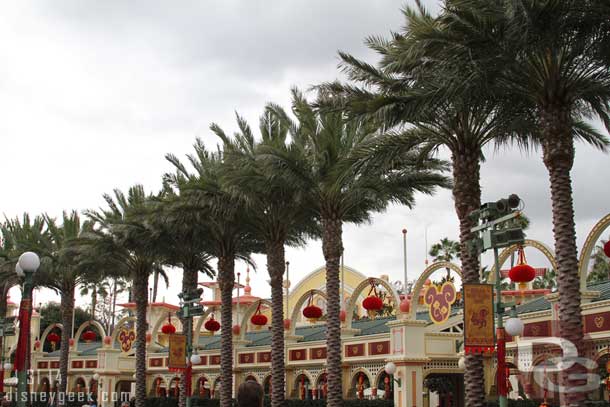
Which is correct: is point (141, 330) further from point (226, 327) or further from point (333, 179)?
point (333, 179)

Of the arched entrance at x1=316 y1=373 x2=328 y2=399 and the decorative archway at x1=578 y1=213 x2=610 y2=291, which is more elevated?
Result: the decorative archway at x1=578 y1=213 x2=610 y2=291

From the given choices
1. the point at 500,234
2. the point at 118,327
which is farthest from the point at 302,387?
the point at 500,234

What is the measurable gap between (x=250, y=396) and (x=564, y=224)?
35.6 ft

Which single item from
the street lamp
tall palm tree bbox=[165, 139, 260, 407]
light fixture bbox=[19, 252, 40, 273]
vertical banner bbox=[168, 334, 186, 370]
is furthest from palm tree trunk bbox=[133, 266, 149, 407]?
light fixture bbox=[19, 252, 40, 273]

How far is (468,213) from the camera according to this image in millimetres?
18266

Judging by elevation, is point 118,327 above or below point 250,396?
above

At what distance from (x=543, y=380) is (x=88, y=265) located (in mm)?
23777

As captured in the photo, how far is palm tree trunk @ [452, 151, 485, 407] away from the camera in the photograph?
57.8 feet

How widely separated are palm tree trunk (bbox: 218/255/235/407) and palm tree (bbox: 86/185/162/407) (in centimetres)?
380

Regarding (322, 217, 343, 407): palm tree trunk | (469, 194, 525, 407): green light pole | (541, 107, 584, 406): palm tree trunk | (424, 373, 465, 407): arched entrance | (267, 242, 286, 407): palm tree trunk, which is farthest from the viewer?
(424, 373, 465, 407): arched entrance

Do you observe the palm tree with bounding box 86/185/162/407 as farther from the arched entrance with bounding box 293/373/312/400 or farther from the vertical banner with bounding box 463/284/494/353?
the vertical banner with bounding box 463/284/494/353

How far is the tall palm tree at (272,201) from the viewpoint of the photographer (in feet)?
82.5

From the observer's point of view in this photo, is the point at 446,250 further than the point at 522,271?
Yes

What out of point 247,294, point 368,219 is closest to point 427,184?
point 368,219
